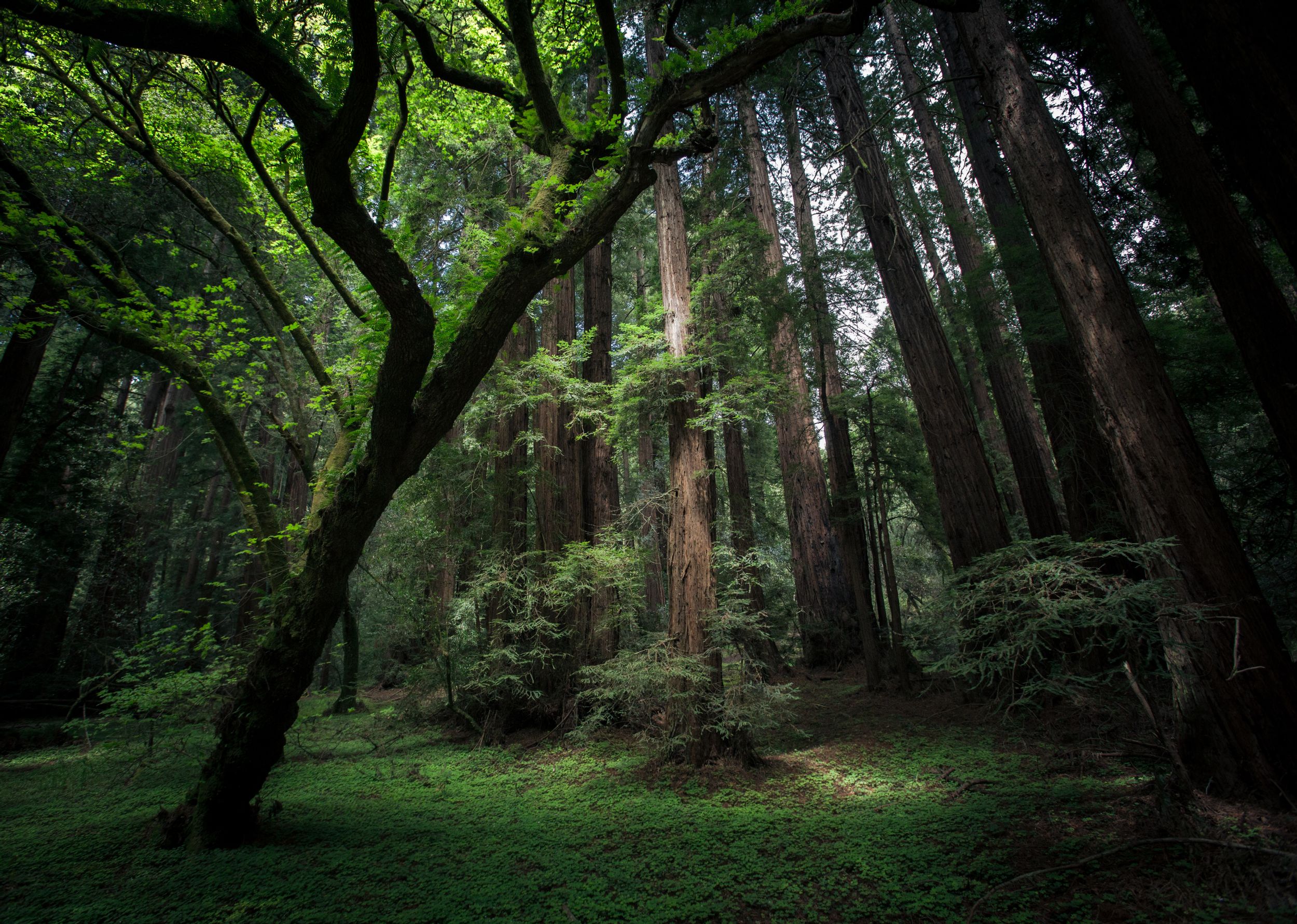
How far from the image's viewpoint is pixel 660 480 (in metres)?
8.18

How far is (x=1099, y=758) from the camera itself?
3.60 m

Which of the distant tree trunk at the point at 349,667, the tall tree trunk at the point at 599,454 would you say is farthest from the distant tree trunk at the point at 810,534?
the distant tree trunk at the point at 349,667

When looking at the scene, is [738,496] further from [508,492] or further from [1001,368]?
[1001,368]

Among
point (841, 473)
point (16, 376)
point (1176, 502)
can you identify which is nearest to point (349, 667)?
point (16, 376)

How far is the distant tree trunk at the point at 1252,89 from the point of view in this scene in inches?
93.4

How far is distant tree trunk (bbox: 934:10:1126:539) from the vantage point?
18.1 feet

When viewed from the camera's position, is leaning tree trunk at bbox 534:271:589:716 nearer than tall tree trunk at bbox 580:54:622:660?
Yes

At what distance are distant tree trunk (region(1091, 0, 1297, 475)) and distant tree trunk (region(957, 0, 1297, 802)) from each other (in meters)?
0.43

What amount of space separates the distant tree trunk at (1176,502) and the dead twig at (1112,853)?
863mm

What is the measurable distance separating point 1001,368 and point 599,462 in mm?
6332

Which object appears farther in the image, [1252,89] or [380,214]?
[380,214]

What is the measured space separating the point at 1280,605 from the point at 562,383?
7806 millimetres

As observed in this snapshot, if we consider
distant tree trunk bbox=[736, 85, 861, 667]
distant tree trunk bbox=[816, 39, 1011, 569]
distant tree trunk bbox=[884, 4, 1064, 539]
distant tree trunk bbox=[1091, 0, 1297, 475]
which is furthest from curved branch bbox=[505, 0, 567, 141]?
distant tree trunk bbox=[736, 85, 861, 667]

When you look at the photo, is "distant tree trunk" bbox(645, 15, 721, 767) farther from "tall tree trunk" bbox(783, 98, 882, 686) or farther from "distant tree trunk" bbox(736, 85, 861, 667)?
"distant tree trunk" bbox(736, 85, 861, 667)
